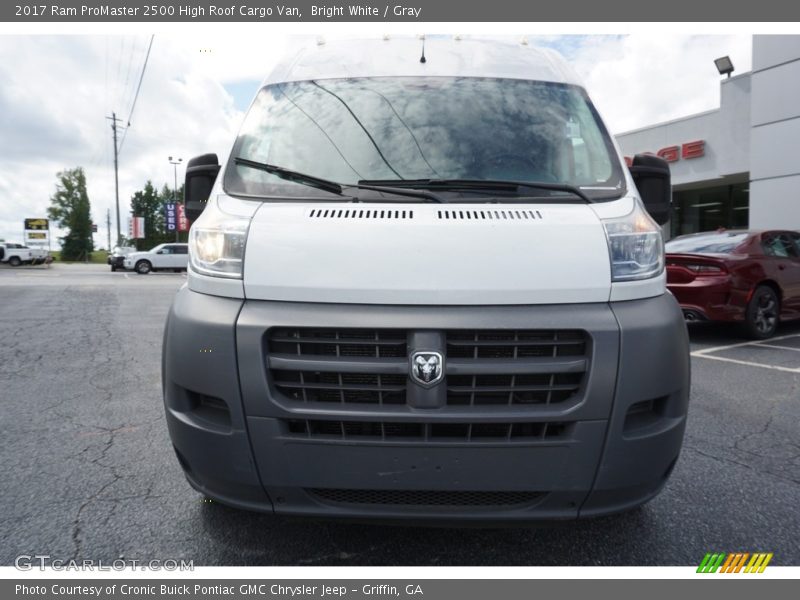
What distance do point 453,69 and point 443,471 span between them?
2096 millimetres

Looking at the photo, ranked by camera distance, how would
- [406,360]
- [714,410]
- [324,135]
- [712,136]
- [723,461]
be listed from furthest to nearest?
[712,136], [714,410], [723,461], [324,135], [406,360]

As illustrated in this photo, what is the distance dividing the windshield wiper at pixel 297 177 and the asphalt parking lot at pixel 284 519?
4.54 ft

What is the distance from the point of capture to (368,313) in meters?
1.93

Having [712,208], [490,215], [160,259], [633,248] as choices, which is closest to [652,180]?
[633,248]

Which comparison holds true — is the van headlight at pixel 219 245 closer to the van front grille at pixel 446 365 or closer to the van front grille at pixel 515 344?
the van front grille at pixel 446 365

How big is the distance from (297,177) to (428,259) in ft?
2.59

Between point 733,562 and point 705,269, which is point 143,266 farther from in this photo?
point 733,562

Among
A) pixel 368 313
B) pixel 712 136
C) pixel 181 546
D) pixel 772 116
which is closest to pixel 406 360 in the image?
pixel 368 313

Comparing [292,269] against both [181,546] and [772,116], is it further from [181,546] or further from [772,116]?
[772,116]

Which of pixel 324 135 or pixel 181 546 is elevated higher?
pixel 324 135

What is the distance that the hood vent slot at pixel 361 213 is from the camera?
213 centimetres

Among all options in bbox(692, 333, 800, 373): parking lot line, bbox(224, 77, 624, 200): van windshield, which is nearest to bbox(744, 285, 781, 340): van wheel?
bbox(692, 333, 800, 373): parking lot line

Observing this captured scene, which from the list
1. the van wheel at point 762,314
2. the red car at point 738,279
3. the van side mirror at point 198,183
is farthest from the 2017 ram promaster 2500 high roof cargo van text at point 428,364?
the van wheel at point 762,314

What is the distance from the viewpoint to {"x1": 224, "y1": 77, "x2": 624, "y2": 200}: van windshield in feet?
8.21
